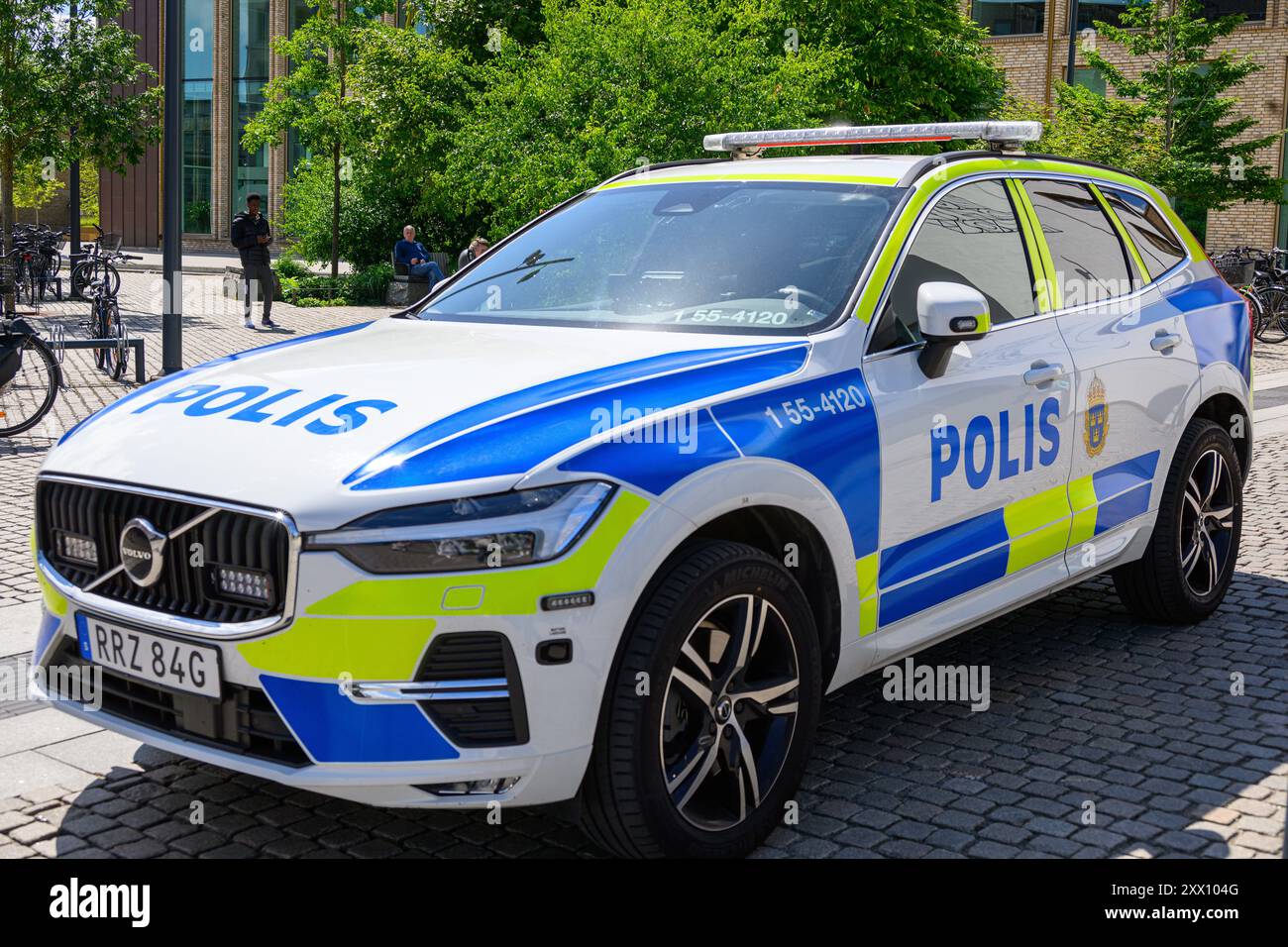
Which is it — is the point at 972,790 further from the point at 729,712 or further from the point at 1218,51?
the point at 1218,51

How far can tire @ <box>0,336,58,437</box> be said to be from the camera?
10.8 m

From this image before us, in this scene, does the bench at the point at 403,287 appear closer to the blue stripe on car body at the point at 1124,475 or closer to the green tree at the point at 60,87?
the green tree at the point at 60,87

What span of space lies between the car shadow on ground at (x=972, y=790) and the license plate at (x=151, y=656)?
0.58m

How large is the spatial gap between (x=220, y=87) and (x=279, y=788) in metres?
53.5

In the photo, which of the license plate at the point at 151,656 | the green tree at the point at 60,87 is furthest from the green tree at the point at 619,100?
the license plate at the point at 151,656

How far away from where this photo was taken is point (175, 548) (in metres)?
3.56

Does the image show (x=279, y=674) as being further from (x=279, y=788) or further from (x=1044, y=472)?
(x=1044, y=472)

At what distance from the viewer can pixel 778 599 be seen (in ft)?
12.7

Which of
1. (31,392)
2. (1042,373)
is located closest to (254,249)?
(31,392)

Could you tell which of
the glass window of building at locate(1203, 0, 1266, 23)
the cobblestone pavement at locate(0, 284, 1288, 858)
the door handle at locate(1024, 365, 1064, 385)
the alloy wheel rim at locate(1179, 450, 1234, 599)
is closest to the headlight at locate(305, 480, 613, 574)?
the cobblestone pavement at locate(0, 284, 1288, 858)

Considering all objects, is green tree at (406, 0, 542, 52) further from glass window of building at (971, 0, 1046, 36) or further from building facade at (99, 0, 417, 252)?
building facade at (99, 0, 417, 252)

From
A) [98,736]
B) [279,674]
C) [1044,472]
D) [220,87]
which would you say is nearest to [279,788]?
[98,736]

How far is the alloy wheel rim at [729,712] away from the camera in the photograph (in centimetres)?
372

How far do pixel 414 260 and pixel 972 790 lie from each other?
24.2 meters
